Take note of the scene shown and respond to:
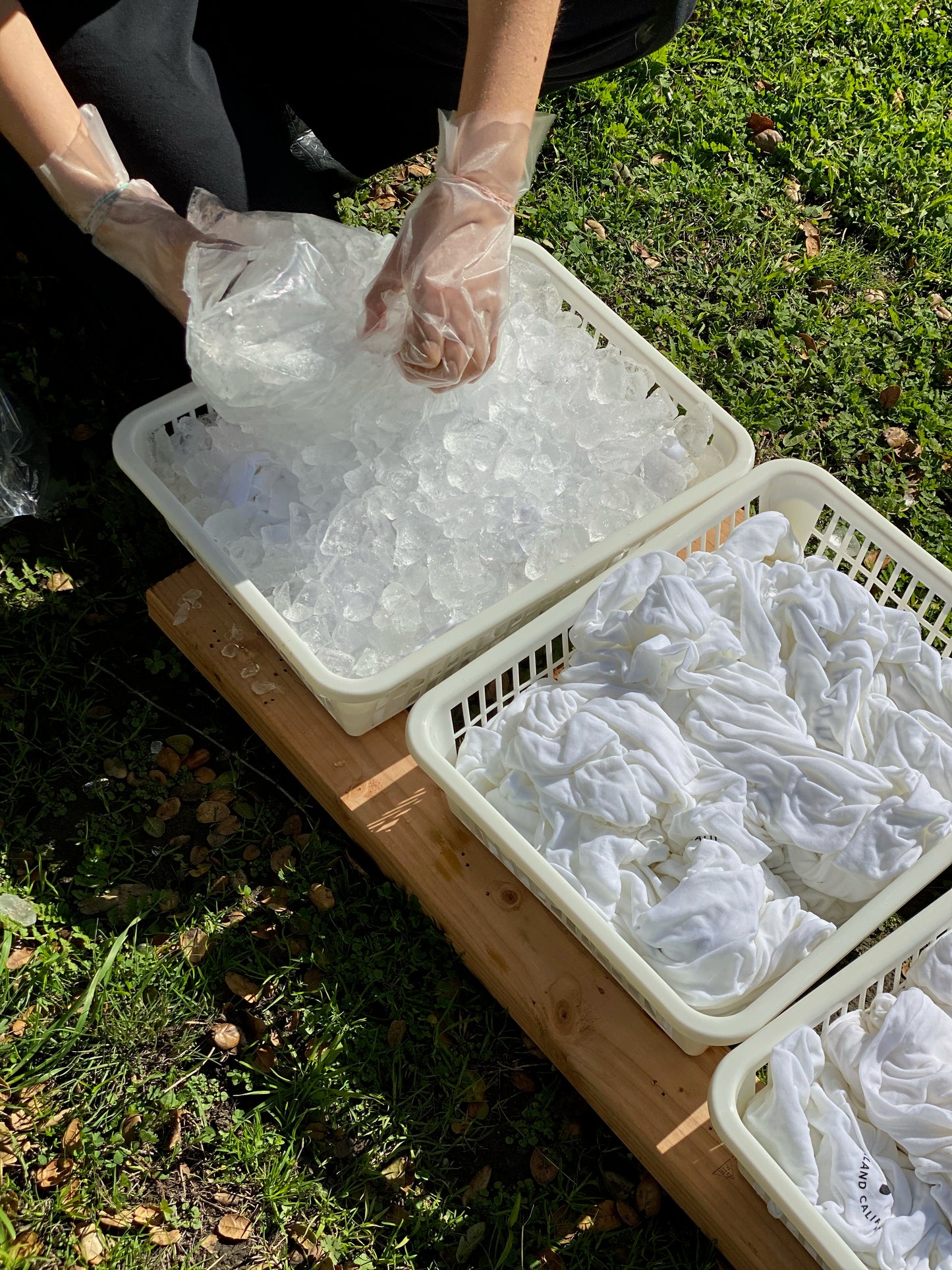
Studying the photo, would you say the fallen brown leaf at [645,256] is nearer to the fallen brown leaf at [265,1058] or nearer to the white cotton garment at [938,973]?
the white cotton garment at [938,973]

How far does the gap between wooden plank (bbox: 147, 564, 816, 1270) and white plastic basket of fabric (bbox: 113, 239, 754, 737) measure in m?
0.09

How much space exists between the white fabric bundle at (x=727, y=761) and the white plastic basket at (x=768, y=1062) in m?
0.07

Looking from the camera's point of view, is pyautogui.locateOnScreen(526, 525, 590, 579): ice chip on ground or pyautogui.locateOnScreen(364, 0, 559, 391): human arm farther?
pyautogui.locateOnScreen(526, 525, 590, 579): ice chip on ground

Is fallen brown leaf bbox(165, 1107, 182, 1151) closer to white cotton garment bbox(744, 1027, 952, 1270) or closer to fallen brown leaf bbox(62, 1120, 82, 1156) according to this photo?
fallen brown leaf bbox(62, 1120, 82, 1156)

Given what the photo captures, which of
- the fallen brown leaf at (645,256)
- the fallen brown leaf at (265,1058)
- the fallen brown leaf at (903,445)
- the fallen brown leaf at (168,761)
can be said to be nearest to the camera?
the fallen brown leaf at (265,1058)

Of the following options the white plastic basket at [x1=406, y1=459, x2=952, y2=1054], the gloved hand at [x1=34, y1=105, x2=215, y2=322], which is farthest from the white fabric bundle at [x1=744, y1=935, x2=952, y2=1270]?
the gloved hand at [x1=34, y1=105, x2=215, y2=322]

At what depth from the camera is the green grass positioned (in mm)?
1748

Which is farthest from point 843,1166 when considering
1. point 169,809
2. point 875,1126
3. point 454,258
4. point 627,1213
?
point 454,258

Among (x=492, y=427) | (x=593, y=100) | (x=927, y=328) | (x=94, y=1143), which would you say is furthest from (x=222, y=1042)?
(x=593, y=100)

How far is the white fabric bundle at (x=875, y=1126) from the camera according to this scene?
1.45m

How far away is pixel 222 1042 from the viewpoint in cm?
184

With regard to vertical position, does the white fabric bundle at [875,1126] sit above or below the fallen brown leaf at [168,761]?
above

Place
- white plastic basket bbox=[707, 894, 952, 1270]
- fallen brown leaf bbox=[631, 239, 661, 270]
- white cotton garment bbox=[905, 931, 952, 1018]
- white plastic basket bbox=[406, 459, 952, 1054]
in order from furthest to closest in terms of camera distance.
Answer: fallen brown leaf bbox=[631, 239, 661, 270] < white cotton garment bbox=[905, 931, 952, 1018] < white plastic basket bbox=[406, 459, 952, 1054] < white plastic basket bbox=[707, 894, 952, 1270]

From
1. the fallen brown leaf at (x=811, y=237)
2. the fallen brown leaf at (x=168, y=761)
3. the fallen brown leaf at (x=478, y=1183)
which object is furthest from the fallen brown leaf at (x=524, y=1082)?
the fallen brown leaf at (x=811, y=237)
